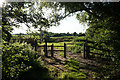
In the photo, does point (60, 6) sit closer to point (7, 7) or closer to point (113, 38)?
point (113, 38)

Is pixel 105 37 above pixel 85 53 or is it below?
above

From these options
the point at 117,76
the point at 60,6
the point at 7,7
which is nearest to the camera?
the point at 7,7

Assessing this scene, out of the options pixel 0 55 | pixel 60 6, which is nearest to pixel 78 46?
pixel 60 6

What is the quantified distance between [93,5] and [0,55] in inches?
234

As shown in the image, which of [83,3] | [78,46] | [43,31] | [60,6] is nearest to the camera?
[43,31]

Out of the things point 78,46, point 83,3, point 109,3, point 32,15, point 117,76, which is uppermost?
point 83,3

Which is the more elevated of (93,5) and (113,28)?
(93,5)

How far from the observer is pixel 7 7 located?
7.12 feet

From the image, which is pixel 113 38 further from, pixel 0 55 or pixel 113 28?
pixel 0 55

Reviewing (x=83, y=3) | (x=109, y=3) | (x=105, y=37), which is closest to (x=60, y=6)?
(x=83, y=3)

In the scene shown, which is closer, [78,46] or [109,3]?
[109,3]

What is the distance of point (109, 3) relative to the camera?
5.77 metres

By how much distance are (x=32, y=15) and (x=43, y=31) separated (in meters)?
0.61

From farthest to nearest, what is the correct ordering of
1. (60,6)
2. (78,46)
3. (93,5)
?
(78,46), (60,6), (93,5)
